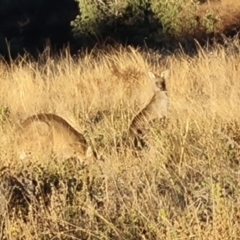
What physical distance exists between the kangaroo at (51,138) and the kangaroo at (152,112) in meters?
0.41

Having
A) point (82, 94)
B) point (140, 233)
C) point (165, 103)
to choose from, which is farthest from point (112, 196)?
point (82, 94)

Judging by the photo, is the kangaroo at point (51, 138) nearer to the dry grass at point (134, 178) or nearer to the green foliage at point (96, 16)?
the dry grass at point (134, 178)

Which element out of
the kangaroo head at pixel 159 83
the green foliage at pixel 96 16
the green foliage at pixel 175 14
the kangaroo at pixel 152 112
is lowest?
the green foliage at pixel 175 14

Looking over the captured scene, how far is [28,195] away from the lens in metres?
5.26

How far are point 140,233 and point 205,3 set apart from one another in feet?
103

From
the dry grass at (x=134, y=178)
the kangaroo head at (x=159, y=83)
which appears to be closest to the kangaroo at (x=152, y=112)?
the kangaroo head at (x=159, y=83)

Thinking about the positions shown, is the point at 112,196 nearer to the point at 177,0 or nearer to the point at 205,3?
the point at 177,0

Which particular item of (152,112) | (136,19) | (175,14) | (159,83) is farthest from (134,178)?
(175,14)

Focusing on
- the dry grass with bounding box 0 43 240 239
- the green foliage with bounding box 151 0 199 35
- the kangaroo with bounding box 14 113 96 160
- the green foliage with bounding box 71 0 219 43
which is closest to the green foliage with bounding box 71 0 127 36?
the green foliage with bounding box 71 0 219 43

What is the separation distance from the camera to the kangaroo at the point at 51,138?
6.83 meters

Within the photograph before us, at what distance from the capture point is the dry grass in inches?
188

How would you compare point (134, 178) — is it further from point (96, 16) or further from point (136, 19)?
point (136, 19)

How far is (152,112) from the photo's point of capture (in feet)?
26.2

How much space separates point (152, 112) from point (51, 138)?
127 cm
